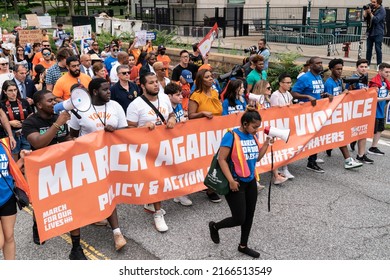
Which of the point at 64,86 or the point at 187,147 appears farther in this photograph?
the point at 64,86

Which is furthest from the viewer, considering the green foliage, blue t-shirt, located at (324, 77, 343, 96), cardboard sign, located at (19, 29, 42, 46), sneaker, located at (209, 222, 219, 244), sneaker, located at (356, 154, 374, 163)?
cardboard sign, located at (19, 29, 42, 46)

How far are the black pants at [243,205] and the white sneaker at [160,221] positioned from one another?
87cm

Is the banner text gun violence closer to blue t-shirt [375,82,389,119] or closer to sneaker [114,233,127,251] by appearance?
sneaker [114,233,127,251]

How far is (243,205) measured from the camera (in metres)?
4.22

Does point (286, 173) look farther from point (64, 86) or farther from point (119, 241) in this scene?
point (64, 86)

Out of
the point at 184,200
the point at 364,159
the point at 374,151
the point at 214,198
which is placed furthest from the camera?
the point at 374,151

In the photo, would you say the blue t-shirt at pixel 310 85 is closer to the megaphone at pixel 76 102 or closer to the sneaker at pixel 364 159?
the sneaker at pixel 364 159

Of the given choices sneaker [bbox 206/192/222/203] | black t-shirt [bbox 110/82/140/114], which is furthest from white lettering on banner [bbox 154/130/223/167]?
black t-shirt [bbox 110/82/140/114]

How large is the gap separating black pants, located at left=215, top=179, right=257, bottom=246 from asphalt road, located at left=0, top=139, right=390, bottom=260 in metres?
0.37

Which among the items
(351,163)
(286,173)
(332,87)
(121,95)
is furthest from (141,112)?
(351,163)

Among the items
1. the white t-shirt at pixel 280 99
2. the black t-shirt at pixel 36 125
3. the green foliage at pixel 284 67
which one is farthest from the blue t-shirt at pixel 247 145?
the green foliage at pixel 284 67

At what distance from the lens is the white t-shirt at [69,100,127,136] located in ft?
15.4

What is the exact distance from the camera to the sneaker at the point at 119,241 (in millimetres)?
4523

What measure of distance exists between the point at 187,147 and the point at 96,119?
1.28 metres
